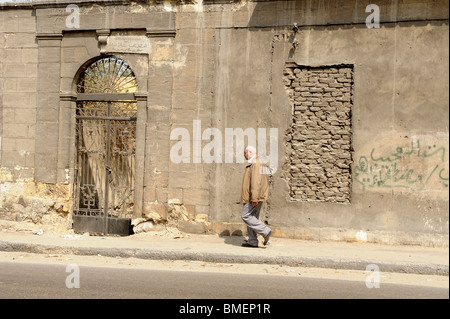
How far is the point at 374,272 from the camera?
23.4ft

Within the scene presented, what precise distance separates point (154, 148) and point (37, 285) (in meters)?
4.44

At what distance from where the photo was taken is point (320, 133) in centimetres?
928

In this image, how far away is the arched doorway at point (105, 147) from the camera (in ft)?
33.5

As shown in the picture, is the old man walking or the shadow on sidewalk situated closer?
the old man walking

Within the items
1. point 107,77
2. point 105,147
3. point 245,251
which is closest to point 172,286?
point 245,251

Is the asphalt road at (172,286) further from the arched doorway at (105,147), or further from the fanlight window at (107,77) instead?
the fanlight window at (107,77)

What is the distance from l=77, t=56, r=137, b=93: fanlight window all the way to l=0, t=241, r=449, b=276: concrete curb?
11.7 ft

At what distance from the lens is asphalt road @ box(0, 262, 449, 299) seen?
5.49 metres

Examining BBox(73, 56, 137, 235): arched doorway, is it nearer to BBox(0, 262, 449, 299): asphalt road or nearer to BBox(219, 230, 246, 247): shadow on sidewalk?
BBox(219, 230, 246, 247): shadow on sidewalk

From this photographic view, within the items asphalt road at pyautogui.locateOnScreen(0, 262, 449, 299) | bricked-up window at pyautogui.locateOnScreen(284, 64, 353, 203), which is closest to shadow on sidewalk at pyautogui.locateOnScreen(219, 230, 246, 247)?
bricked-up window at pyautogui.locateOnScreen(284, 64, 353, 203)

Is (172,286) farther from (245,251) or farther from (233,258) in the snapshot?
(245,251)

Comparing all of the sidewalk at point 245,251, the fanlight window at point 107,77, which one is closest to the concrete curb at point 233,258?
the sidewalk at point 245,251

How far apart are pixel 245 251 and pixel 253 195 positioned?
0.91 meters
